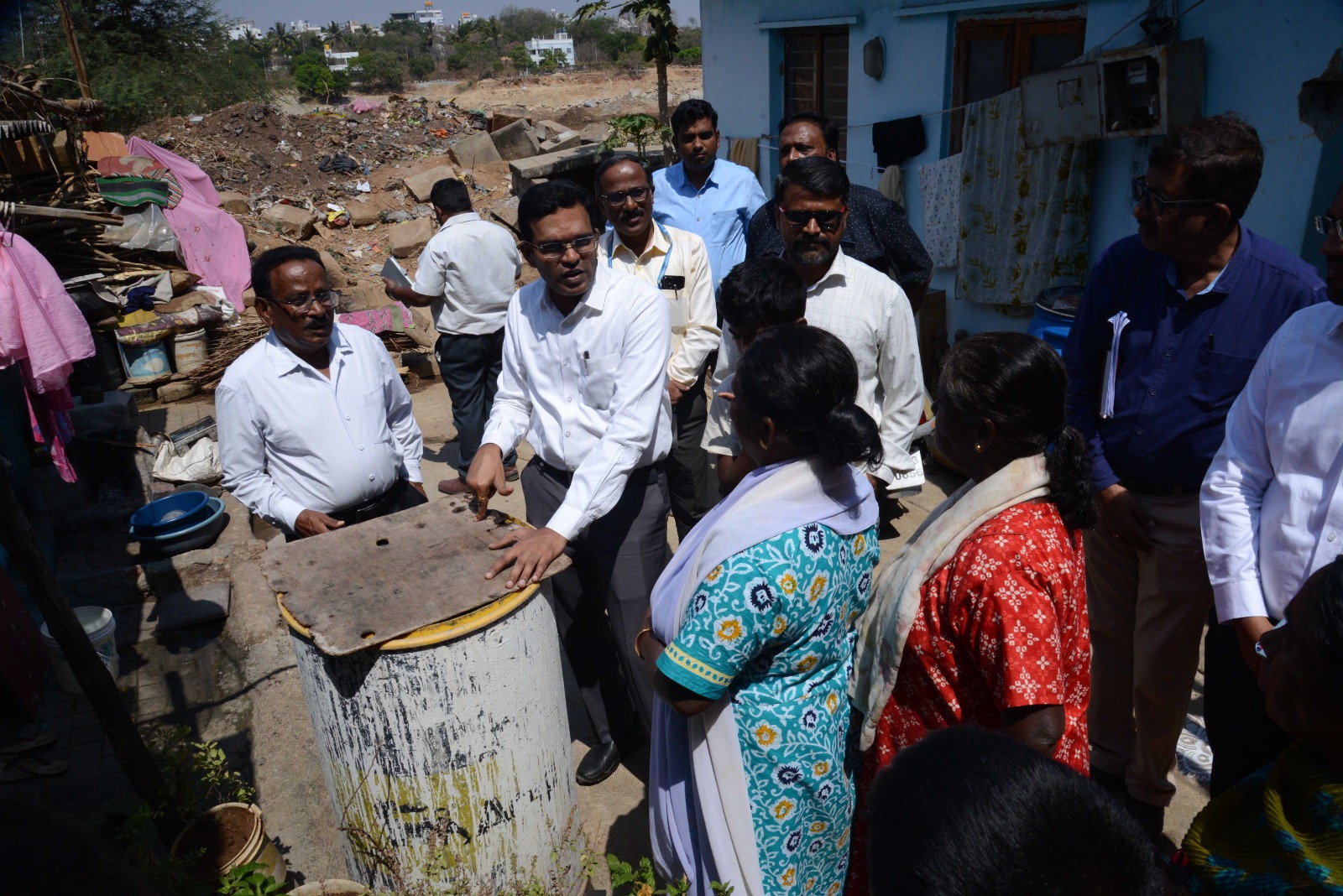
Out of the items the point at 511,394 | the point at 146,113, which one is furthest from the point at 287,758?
the point at 146,113

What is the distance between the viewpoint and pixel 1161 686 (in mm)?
2623

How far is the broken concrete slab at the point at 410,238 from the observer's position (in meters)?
12.1

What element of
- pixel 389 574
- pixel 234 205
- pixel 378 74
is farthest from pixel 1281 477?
pixel 378 74

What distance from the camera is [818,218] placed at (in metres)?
3.05

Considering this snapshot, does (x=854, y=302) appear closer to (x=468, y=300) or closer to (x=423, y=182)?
(x=468, y=300)

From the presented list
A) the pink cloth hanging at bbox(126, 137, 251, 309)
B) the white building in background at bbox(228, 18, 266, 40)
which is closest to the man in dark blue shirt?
the pink cloth hanging at bbox(126, 137, 251, 309)

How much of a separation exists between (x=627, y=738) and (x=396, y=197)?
1410 cm

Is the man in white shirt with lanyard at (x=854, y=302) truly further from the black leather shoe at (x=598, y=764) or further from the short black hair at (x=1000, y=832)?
the short black hair at (x=1000, y=832)

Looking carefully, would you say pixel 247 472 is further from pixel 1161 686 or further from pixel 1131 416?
pixel 1161 686

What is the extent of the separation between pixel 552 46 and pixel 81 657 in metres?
62.2

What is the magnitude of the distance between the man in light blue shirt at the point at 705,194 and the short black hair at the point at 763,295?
1.97 meters

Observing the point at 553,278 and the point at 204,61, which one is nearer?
the point at 553,278

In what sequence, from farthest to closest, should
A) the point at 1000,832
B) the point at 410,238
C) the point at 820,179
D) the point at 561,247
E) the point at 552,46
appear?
the point at 552,46
the point at 410,238
the point at 820,179
the point at 561,247
the point at 1000,832

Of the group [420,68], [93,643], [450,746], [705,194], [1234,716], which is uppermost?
[420,68]
